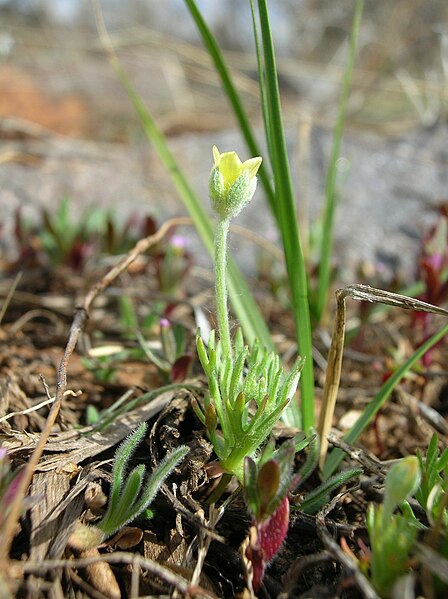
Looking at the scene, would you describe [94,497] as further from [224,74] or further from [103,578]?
[224,74]

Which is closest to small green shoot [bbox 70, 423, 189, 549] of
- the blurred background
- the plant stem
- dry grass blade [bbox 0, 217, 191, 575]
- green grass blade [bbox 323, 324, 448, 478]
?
dry grass blade [bbox 0, 217, 191, 575]

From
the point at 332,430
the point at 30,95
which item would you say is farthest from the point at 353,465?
the point at 30,95

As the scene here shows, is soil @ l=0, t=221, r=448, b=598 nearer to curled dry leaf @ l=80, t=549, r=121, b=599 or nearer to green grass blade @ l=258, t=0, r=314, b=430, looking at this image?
curled dry leaf @ l=80, t=549, r=121, b=599

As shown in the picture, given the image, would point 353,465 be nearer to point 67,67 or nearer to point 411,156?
point 411,156

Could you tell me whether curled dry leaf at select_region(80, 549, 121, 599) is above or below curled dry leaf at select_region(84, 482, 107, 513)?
below

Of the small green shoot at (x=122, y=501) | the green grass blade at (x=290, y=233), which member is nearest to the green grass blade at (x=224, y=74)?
the green grass blade at (x=290, y=233)

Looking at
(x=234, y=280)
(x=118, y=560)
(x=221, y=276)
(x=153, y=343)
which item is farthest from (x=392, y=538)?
(x=153, y=343)
